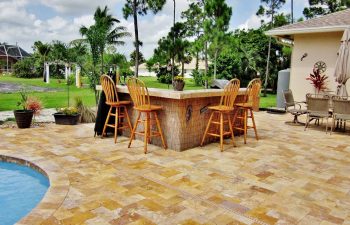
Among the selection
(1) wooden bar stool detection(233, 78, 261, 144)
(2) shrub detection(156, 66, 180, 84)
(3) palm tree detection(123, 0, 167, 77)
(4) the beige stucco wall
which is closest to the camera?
(1) wooden bar stool detection(233, 78, 261, 144)

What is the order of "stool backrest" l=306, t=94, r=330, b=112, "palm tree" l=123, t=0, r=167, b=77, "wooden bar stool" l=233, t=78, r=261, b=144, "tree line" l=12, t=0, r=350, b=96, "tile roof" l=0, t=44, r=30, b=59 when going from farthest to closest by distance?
"tile roof" l=0, t=44, r=30, b=59 → "palm tree" l=123, t=0, r=167, b=77 → "tree line" l=12, t=0, r=350, b=96 → "stool backrest" l=306, t=94, r=330, b=112 → "wooden bar stool" l=233, t=78, r=261, b=144

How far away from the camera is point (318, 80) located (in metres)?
8.79

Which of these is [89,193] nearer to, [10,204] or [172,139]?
[10,204]

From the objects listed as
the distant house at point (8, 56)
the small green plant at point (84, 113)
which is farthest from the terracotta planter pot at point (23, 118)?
the distant house at point (8, 56)

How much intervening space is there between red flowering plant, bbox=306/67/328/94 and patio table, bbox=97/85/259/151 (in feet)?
17.4

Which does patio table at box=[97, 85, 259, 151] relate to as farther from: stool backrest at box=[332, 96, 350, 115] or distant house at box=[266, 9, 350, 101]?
distant house at box=[266, 9, 350, 101]

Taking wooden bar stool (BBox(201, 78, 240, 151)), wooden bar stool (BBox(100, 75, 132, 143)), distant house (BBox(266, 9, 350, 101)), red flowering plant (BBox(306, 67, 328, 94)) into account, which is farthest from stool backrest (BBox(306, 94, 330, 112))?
wooden bar stool (BBox(100, 75, 132, 143))

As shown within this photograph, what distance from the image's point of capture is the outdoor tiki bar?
14.5 feet

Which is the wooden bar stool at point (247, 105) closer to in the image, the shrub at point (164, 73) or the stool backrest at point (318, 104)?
the stool backrest at point (318, 104)

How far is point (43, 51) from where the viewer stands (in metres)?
39.2

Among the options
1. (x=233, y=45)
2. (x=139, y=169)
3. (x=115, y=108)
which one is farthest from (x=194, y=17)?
(x=139, y=169)

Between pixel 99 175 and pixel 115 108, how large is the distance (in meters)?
2.11

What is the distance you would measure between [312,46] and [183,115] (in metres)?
6.52

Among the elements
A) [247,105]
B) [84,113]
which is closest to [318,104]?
[247,105]
